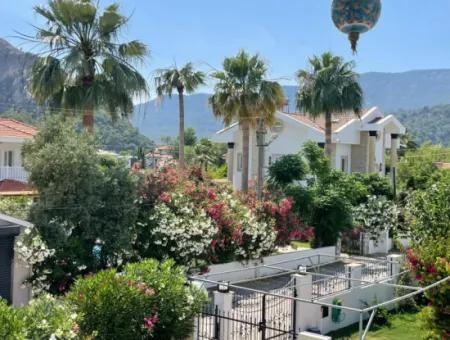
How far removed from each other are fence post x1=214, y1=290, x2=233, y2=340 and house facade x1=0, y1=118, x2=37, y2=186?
54.1 ft

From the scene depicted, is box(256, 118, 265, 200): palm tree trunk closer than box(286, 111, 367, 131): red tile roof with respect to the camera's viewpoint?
Yes

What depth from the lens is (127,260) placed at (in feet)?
49.9

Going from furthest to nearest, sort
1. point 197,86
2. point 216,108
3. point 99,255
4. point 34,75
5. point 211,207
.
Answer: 1. point 197,86
2. point 216,108
3. point 34,75
4. point 211,207
5. point 99,255

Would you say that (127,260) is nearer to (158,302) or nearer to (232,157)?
(158,302)

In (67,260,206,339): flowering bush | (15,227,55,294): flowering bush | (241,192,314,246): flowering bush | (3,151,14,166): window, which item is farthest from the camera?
(3,151,14,166): window

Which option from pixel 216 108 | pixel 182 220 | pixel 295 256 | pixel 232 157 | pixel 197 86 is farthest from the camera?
pixel 232 157

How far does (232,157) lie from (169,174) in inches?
841

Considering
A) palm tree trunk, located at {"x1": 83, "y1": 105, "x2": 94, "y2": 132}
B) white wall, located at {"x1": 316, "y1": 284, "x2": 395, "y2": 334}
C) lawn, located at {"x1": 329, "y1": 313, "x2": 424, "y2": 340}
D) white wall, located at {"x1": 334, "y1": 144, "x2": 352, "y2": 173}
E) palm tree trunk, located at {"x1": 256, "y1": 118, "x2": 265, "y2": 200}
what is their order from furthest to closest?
white wall, located at {"x1": 334, "y1": 144, "x2": 352, "y2": 173}
palm tree trunk, located at {"x1": 256, "y1": 118, "x2": 265, "y2": 200}
palm tree trunk, located at {"x1": 83, "y1": 105, "x2": 94, "y2": 132}
white wall, located at {"x1": 316, "y1": 284, "x2": 395, "y2": 334}
lawn, located at {"x1": 329, "y1": 313, "x2": 424, "y2": 340}

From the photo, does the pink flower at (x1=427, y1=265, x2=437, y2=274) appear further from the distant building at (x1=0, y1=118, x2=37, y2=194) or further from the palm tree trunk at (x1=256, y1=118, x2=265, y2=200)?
the distant building at (x1=0, y1=118, x2=37, y2=194)

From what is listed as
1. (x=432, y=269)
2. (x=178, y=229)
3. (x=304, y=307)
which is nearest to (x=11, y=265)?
(x=178, y=229)

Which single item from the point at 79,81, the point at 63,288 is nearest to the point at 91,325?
the point at 63,288

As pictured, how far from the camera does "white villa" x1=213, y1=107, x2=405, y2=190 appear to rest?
117 ft

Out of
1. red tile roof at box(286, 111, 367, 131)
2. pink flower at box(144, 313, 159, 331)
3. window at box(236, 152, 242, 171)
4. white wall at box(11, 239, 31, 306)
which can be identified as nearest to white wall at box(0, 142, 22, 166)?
window at box(236, 152, 242, 171)

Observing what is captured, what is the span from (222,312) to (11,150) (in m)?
19.6
